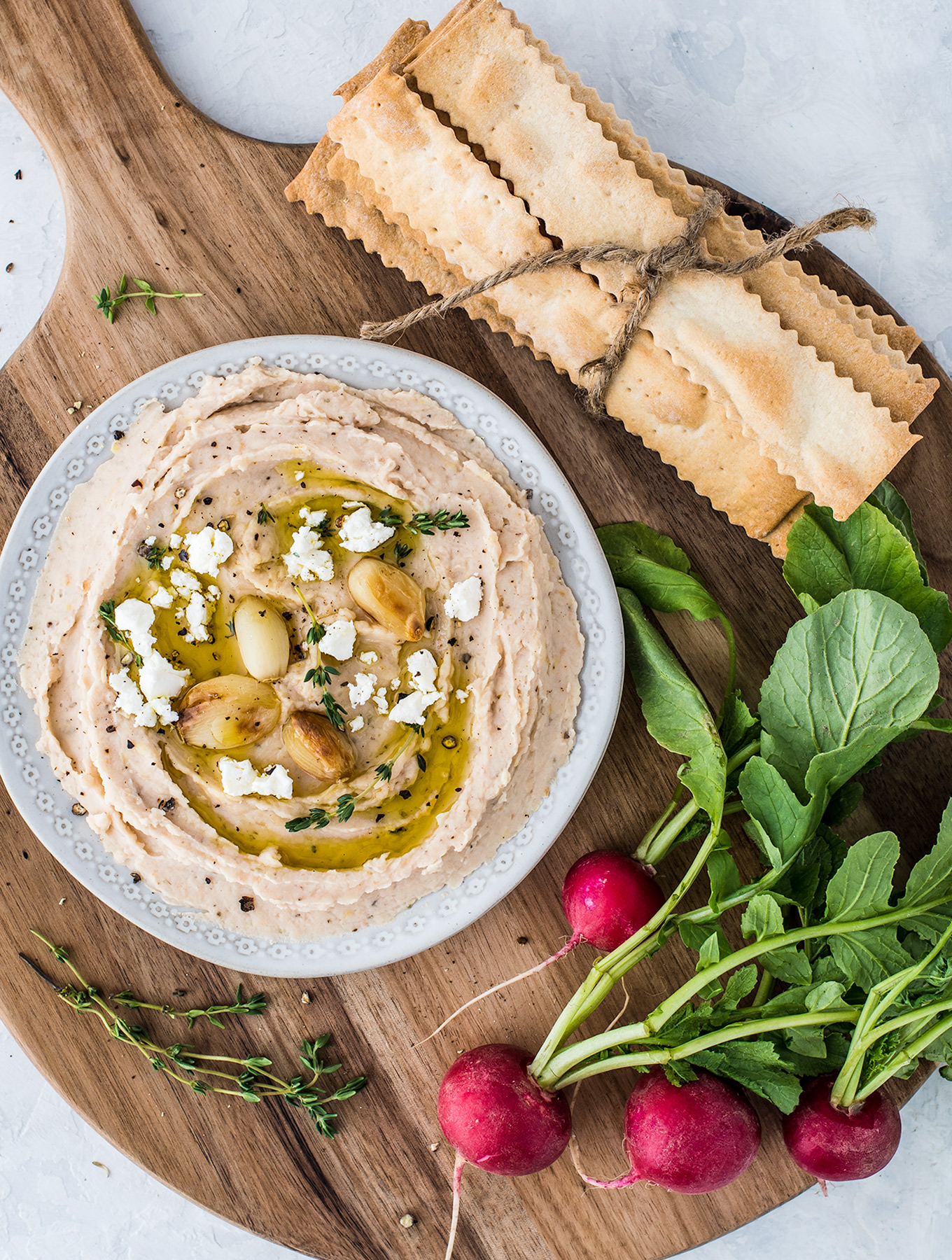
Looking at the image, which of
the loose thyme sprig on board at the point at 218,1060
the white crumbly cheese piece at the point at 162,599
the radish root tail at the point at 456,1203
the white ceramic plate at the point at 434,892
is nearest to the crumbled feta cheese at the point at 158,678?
the white crumbly cheese piece at the point at 162,599

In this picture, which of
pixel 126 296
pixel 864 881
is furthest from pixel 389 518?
pixel 864 881

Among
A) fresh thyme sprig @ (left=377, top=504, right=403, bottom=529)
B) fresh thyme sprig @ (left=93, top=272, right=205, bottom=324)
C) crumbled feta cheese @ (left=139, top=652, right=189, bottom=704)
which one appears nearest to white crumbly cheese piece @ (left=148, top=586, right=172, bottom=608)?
crumbled feta cheese @ (left=139, top=652, right=189, bottom=704)

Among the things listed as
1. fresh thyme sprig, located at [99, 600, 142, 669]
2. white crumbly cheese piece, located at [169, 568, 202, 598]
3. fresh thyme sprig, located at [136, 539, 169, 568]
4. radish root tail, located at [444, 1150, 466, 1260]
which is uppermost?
fresh thyme sprig, located at [136, 539, 169, 568]

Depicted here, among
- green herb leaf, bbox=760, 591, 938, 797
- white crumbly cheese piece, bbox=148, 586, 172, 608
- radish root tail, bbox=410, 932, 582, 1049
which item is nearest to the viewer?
green herb leaf, bbox=760, 591, 938, 797

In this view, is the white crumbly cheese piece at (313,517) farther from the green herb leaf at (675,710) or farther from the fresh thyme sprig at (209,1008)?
the fresh thyme sprig at (209,1008)

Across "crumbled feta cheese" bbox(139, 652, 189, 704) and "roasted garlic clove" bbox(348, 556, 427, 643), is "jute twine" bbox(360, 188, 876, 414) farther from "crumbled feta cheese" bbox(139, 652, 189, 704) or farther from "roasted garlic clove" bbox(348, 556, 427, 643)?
"crumbled feta cheese" bbox(139, 652, 189, 704)

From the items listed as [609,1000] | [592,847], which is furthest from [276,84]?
[609,1000]

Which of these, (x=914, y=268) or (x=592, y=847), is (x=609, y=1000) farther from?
(x=914, y=268)
